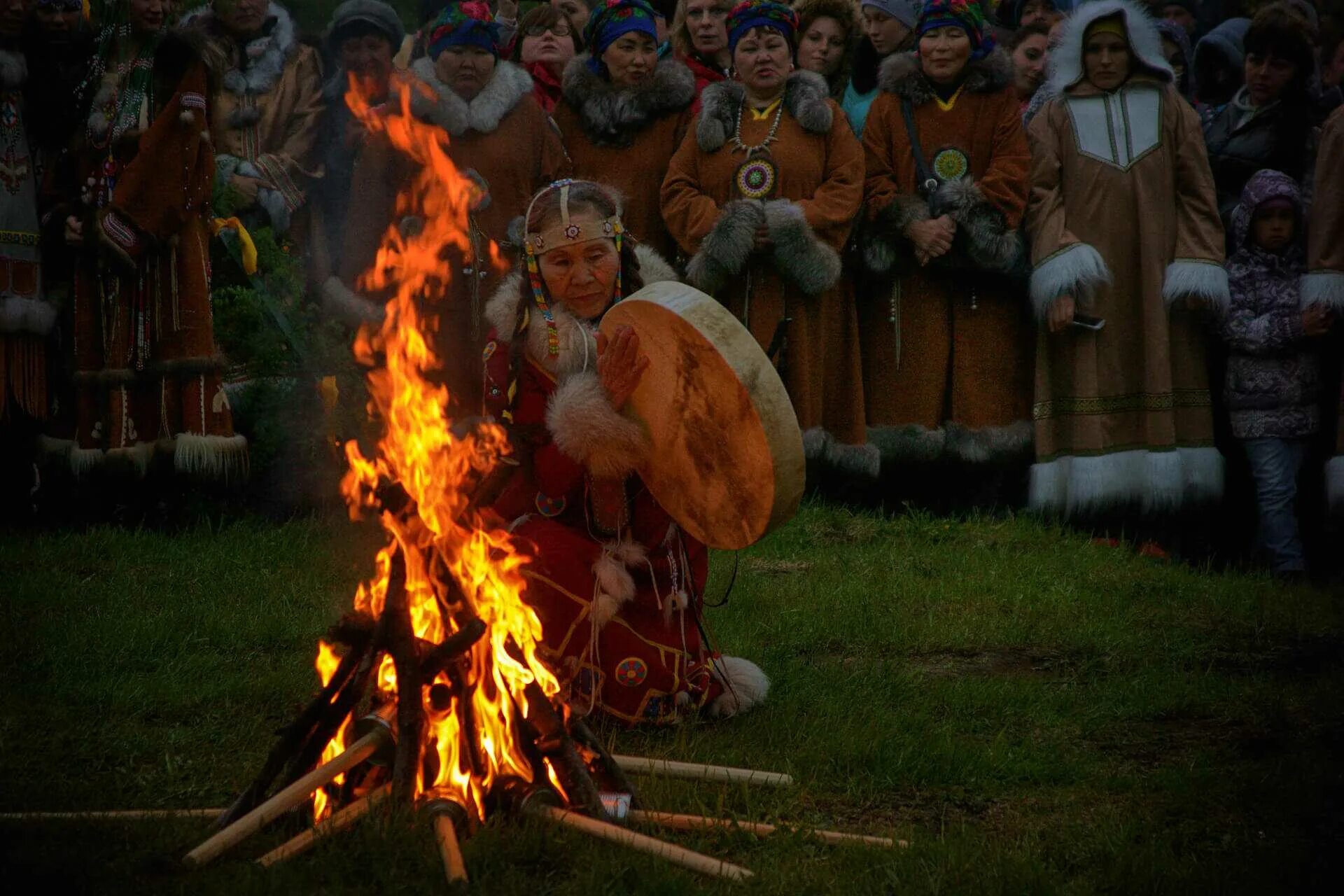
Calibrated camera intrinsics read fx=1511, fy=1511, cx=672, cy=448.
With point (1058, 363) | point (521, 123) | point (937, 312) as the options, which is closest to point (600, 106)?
point (521, 123)

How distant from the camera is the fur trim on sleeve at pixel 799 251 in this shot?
7887 mm

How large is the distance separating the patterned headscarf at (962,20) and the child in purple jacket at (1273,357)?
1.63m

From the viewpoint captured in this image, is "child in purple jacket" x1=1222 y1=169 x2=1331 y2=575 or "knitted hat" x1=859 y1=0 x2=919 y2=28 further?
"knitted hat" x1=859 y1=0 x2=919 y2=28

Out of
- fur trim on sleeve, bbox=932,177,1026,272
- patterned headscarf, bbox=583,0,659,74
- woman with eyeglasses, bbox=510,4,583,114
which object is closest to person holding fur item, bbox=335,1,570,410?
patterned headscarf, bbox=583,0,659,74

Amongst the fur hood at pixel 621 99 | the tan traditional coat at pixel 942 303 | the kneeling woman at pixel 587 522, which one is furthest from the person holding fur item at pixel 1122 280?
the kneeling woman at pixel 587 522

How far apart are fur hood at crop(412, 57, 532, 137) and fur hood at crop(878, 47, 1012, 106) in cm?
201

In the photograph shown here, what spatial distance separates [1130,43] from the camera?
8070mm

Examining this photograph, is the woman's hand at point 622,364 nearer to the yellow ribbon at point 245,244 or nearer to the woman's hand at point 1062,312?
the woman's hand at point 1062,312

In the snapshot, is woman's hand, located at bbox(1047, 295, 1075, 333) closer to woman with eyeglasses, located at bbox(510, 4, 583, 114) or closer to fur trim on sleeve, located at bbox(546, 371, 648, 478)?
woman with eyeglasses, located at bbox(510, 4, 583, 114)

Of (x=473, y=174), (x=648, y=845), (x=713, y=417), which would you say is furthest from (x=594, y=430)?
(x=473, y=174)

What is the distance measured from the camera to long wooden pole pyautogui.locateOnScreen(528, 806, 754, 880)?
12.2 feet

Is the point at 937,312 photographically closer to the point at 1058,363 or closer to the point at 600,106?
the point at 1058,363

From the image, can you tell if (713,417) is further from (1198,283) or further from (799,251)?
(1198,283)

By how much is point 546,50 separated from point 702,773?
5891 mm
